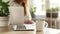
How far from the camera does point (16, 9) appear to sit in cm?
131

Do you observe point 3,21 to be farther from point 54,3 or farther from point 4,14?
point 54,3

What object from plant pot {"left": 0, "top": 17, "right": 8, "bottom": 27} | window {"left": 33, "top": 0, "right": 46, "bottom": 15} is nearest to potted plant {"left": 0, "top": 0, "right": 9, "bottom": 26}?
plant pot {"left": 0, "top": 17, "right": 8, "bottom": 27}

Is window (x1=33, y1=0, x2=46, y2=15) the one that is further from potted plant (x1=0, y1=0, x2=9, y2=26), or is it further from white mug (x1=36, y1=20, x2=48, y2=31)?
white mug (x1=36, y1=20, x2=48, y2=31)

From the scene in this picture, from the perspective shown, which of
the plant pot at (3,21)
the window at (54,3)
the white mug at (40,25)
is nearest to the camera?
the white mug at (40,25)

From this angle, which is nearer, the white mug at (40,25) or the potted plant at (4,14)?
the white mug at (40,25)

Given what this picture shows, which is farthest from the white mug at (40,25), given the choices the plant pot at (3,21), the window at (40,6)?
the window at (40,6)

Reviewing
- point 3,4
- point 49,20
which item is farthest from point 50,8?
point 3,4

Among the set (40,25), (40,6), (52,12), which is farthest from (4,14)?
(40,6)

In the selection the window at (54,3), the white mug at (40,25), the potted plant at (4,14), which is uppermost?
the window at (54,3)

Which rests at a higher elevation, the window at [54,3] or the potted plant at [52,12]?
the window at [54,3]

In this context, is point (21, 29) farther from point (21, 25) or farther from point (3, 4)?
point (3, 4)

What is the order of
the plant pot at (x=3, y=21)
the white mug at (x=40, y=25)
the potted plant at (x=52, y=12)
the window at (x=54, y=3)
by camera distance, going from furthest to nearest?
the window at (x=54, y=3) < the potted plant at (x=52, y=12) < the plant pot at (x=3, y=21) < the white mug at (x=40, y=25)

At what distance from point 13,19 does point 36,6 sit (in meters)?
3.42

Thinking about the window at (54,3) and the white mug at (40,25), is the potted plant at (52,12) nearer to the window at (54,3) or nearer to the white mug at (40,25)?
the window at (54,3)
